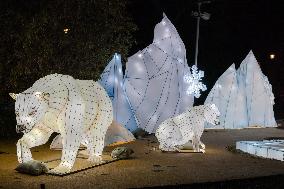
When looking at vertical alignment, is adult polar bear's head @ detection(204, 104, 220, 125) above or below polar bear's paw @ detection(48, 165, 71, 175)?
above

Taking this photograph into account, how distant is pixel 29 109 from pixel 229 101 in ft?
43.0

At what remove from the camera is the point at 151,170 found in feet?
30.7

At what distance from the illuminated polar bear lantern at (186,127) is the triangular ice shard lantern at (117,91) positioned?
15.0ft

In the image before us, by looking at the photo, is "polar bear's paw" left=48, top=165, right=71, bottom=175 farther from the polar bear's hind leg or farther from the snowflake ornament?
the snowflake ornament

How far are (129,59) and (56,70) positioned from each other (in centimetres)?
410

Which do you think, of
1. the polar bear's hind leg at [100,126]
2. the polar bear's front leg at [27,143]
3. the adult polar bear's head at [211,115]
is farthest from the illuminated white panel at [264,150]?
the polar bear's front leg at [27,143]

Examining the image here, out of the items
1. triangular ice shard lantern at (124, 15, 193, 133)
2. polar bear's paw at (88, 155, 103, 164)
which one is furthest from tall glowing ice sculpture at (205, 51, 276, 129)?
polar bear's paw at (88, 155, 103, 164)

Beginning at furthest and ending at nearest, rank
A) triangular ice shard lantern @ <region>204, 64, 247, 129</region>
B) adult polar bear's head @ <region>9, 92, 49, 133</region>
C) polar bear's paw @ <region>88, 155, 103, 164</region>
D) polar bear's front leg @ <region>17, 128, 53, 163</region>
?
triangular ice shard lantern @ <region>204, 64, 247, 129</region>
polar bear's paw @ <region>88, 155, 103, 164</region>
polar bear's front leg @ <region>17, 128, 53, 163</region>
adult polar bear's head @ <region>9, 92, 49, 133</region>

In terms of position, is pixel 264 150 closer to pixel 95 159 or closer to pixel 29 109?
pixel 95 159

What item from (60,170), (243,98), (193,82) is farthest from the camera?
(243,98)

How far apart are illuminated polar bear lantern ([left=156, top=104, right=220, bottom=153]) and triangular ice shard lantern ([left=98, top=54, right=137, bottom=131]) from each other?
4583 mm

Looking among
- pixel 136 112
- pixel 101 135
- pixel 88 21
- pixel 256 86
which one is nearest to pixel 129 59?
pixel 136 112

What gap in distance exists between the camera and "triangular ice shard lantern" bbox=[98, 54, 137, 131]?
16578 millimetres

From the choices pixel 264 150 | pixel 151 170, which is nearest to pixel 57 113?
pixel 151 170
